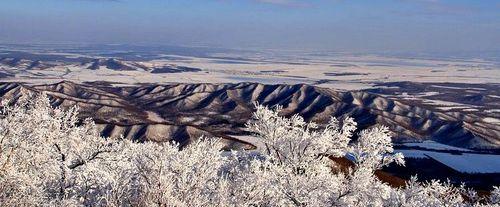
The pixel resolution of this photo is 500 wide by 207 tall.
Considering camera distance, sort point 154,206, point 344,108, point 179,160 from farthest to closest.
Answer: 1. point 344,108
2. point 179,160
3. point 154,206

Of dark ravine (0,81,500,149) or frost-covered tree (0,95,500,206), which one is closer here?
frost-covered tree (0,95,500,206)

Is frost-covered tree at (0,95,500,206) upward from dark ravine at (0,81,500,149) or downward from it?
upward

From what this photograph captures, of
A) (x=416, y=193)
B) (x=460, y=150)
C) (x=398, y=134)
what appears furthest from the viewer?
(x=398, y=134)

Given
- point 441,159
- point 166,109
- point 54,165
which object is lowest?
point 166,109

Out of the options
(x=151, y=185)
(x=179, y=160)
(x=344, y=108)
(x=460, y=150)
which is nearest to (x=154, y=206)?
(x=151, y=185)

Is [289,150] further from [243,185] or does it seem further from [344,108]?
[344,108]

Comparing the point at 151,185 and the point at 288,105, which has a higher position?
the point at 151,185
